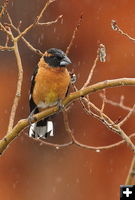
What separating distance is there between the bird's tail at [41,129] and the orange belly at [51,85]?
21cm

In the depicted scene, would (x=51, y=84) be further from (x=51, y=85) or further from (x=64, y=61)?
(x=64, y=61)

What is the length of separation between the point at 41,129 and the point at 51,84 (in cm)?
44

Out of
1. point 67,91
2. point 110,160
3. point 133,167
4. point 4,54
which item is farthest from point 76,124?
point 133,167

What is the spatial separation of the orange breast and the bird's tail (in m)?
0.23

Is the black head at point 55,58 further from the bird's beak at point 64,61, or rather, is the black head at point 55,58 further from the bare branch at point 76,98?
the bare branch at point 76,98

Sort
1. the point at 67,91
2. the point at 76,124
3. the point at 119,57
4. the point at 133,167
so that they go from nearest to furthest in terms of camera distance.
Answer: the point at 133,167 < the point at 67,91 < the point at 119,57 < the point at 76,124

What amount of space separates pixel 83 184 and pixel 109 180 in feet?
1.71

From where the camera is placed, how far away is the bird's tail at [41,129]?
486 cm

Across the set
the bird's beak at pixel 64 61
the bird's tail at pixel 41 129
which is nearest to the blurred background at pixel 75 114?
the bird's tail at pixel 41 129

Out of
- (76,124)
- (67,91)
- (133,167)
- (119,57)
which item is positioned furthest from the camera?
(76,124)

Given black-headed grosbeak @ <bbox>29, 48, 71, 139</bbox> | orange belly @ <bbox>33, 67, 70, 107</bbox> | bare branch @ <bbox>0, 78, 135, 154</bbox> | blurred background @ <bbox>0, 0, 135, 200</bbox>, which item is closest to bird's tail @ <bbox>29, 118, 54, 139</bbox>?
black-headed grosbeak @ <bbox>29, 48, 71, 139</bbox>

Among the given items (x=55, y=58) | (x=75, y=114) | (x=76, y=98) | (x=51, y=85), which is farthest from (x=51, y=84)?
(x=75, y=114)

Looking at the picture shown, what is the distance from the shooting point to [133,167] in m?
3.58

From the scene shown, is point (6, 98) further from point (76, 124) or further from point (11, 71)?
point (76, 124)
